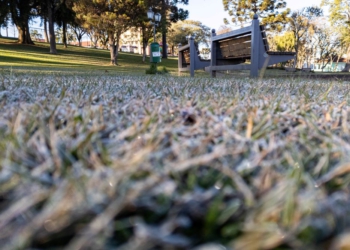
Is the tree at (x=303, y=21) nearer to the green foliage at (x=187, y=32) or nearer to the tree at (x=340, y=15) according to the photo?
the tree at (x=340, y=15)

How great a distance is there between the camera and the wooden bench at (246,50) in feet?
14.2

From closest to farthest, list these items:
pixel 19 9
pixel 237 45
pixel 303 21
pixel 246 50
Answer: pixel 246 50
pixel 237 45
pixel 19 9
pixel 303 21

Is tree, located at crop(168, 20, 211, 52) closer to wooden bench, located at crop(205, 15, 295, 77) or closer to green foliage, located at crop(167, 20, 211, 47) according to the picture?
green foliage, located at crop(167, 20, 211, 47)

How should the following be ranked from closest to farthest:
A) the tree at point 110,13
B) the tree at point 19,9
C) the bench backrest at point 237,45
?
the bench backrest at point 237,45, the tree at point 110,13, the tree at point 19,9

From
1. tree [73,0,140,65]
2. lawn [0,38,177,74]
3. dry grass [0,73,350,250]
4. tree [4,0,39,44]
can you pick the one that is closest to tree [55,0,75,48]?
tree [4,0,39,44]

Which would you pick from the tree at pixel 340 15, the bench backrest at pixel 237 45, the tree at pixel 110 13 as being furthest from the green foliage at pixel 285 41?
the bench backrest at pixel 237 45

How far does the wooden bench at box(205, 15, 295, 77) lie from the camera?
14.2ft

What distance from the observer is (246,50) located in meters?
4.82

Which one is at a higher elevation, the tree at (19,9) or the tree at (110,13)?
the tree at (19,9)

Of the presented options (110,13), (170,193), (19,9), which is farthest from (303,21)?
(170,193)

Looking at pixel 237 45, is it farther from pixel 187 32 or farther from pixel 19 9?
pixel 187 32

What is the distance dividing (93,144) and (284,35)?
107 feet

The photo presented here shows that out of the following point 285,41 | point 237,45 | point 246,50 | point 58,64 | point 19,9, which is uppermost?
point 19,9

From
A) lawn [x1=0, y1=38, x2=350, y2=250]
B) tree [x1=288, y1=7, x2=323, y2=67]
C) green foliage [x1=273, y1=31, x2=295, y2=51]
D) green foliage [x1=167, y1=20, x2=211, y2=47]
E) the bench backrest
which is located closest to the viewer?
lawn [x1=0, y1=38, x2=350, y2=250]
